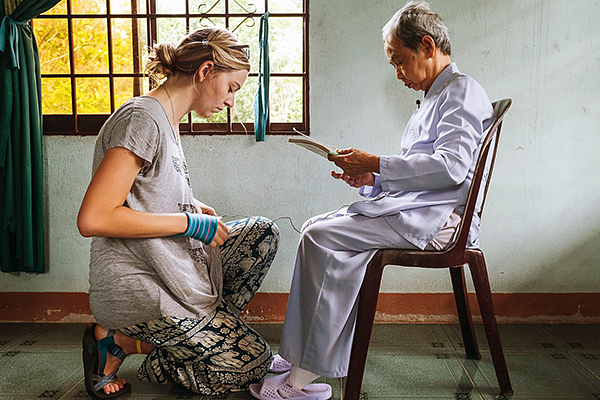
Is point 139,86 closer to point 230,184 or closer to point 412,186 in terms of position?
point 230,184

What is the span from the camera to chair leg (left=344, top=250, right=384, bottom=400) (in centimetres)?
206

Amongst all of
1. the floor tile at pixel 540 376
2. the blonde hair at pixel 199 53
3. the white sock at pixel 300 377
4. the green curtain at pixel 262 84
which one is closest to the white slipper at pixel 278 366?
the white sock at pixel 300 377

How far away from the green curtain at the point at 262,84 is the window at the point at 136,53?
3.3 inches

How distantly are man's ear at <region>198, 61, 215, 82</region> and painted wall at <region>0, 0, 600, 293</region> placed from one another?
3.03 feet

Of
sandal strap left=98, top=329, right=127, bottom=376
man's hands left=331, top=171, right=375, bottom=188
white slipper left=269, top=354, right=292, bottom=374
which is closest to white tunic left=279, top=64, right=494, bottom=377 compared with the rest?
man's hands left=331, top=171, right=375, bottom=188

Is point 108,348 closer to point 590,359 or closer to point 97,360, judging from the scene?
point 97,360

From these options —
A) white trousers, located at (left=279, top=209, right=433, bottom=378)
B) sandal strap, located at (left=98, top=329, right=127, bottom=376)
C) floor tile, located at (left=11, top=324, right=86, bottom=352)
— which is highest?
white trousers, located at (left=279, top=209, right=433, bottom=378)

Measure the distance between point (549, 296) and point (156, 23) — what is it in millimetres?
2531

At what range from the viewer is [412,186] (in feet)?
6.97

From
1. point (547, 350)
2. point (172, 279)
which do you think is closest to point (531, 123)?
point (547, 350)

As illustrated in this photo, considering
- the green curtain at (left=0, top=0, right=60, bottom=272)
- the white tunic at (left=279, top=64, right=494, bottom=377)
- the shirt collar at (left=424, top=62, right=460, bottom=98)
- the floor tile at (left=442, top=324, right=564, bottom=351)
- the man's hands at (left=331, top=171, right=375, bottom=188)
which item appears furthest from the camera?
the green curtain at (left=0, top=0, right=60, bottom=272)

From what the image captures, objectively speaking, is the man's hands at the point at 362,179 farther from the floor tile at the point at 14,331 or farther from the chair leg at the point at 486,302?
the floor tile at the point at 14,331

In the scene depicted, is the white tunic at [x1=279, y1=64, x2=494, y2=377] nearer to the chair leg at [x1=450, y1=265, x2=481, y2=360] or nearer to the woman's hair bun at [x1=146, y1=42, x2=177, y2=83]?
the chair leg at [x1=450, y1=265, x2=481, y2=360]

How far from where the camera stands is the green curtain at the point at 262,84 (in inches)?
118
